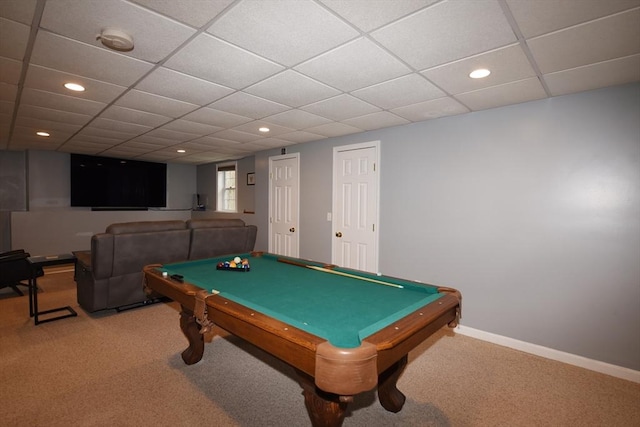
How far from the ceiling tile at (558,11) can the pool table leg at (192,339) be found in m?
3.02

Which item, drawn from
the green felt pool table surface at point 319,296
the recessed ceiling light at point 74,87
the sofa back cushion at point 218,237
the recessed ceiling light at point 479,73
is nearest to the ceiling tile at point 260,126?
the sofa back cushion at point 218,237

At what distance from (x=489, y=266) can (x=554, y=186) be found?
3.25 ft

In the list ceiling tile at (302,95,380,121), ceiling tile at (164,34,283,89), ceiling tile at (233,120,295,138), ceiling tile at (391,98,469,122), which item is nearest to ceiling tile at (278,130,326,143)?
ceiling tile at (233,120,295,138)

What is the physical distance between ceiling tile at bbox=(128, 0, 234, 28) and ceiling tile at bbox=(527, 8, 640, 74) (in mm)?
1845

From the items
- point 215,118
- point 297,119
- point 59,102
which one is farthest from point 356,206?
point 59,102

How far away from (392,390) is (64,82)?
11.7ft

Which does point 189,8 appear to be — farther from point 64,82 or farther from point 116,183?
point 116,183

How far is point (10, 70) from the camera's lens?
225 centimetres

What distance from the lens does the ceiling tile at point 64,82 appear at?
2.32 meters

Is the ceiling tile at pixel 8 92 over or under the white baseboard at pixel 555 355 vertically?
over

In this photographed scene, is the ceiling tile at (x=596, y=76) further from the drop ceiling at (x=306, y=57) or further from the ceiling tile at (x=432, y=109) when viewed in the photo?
the ceiling tile at (x=432, y=109)

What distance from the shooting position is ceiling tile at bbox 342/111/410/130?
3396 mm

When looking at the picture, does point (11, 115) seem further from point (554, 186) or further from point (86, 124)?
point (554, 186)

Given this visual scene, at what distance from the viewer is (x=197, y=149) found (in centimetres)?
582
